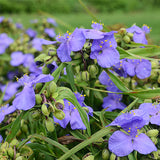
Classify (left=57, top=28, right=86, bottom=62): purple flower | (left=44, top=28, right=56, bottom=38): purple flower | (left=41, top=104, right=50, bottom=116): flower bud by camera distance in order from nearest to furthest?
(left=41, top=104, right=50, bottom=116): flower bud < (left=57, top=28, right=86, bottom=62): purple flower < (left=44, top=28, right=56, bottom=38): purple flower

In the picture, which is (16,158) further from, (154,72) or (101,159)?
(154,72)

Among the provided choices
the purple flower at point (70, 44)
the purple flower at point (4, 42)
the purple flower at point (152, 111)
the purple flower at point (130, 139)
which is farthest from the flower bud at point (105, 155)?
the purple flower at point (4, 42)

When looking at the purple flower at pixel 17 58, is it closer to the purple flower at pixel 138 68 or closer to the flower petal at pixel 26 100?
the purple flower at pixel 138 68

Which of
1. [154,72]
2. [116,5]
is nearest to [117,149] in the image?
[154,72]

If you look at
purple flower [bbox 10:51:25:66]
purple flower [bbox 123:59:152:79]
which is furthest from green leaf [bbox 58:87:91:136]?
purple flower [bbox 10:51:25:66]

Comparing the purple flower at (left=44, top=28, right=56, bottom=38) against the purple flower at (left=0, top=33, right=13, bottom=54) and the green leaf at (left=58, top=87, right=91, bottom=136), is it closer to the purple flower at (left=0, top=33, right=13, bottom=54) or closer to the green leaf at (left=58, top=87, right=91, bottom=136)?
the purple flower at (left=0, top=33, right=13, bottom=54)
